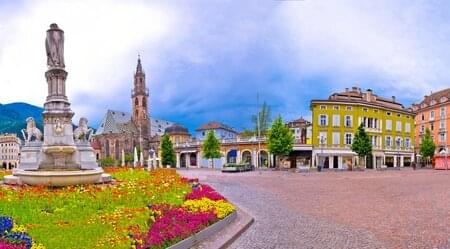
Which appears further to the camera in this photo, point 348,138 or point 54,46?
point 348,138

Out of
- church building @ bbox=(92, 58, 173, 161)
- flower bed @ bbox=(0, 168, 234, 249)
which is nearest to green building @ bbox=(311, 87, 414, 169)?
flower bed @ bbox=(0, 168, 234, 249)

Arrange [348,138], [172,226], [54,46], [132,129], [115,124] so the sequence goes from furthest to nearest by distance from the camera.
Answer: [132,129] < [115,124] < [348,138] < [54,46] < [172,226]

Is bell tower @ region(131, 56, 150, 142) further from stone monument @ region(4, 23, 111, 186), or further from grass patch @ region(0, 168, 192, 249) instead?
grass patch @ region(0, 168, 192, 249)

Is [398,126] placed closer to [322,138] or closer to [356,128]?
[356,128]

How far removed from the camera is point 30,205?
11.7 metres

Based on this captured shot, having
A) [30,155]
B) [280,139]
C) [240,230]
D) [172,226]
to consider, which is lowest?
[240,230]

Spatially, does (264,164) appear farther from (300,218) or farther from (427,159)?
(300,218)

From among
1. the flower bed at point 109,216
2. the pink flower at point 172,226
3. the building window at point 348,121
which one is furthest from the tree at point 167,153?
the pink flower at point 172,226

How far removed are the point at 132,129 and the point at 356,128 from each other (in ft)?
250

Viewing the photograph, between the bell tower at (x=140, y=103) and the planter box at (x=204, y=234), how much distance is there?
388 feet

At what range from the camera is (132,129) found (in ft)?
402

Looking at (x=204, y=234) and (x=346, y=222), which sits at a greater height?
(x=204, y=234)

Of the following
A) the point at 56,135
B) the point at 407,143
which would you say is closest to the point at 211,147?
the point at 407,143

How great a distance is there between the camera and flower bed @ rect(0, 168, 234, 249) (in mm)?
7488
